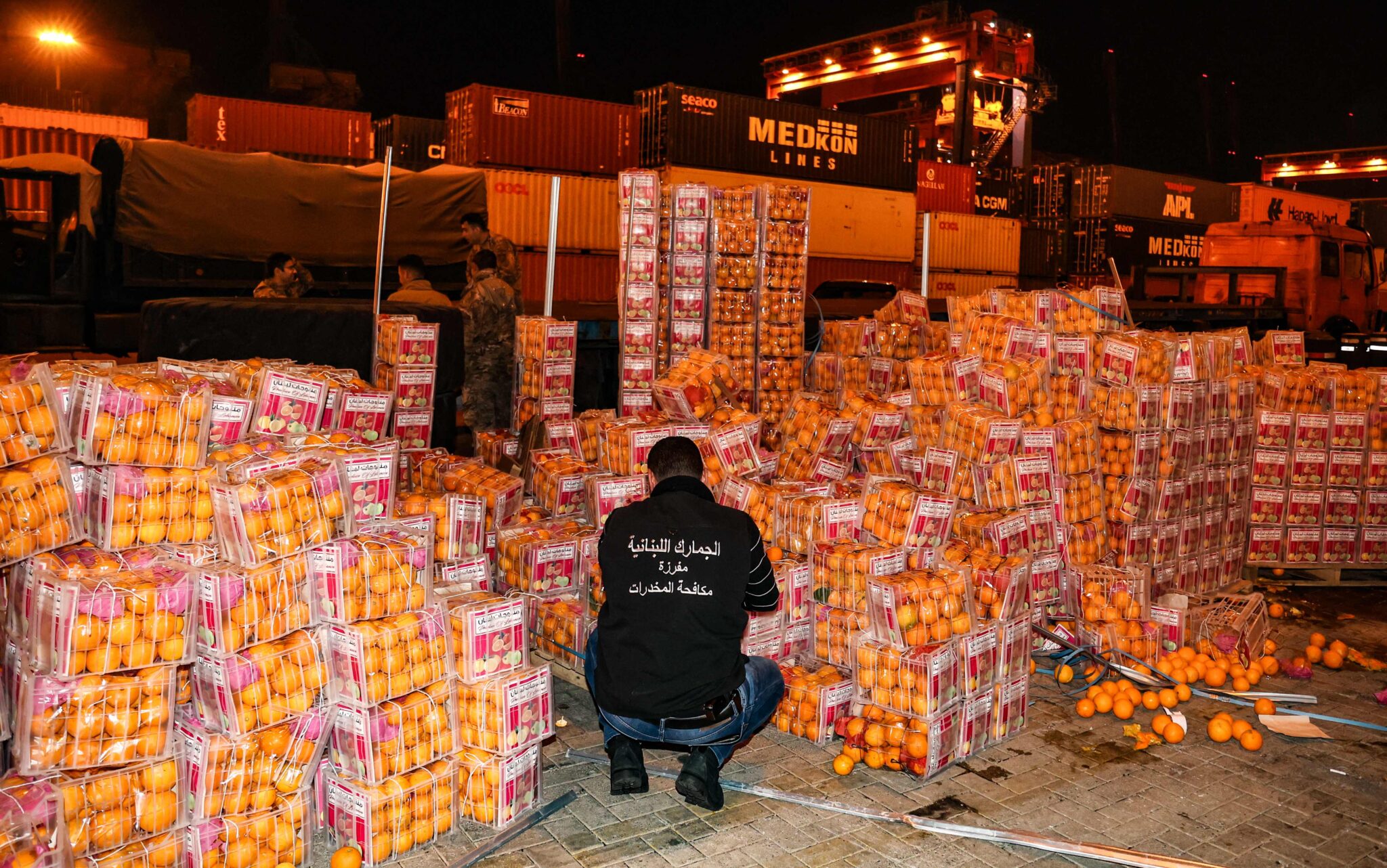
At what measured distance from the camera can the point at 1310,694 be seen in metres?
7.31

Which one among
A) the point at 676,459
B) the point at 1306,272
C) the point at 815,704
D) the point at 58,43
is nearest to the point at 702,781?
the point at 815,704

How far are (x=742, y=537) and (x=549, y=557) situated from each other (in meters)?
2.63

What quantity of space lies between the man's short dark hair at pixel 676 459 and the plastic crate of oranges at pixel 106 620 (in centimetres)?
226

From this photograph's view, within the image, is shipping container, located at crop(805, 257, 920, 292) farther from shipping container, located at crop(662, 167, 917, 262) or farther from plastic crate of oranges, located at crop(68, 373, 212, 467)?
plastic crate of oranges, located at crop(68, 373, 212, 467)

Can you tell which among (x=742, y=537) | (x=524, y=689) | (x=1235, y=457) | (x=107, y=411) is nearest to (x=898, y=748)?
(x=742, y=537)

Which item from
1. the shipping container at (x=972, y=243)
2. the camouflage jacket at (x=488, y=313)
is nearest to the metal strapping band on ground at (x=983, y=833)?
the camouflage jacket at (x=488, y=313)

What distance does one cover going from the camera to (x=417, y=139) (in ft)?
104

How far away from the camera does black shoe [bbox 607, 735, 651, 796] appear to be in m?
5.40

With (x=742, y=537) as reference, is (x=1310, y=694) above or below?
below

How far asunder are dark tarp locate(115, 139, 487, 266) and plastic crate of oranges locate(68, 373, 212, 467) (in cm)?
1029

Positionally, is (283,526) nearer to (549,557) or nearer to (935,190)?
(549,557)

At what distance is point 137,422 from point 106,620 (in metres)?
1.01

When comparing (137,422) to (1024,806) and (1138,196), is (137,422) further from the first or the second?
(1138,196)

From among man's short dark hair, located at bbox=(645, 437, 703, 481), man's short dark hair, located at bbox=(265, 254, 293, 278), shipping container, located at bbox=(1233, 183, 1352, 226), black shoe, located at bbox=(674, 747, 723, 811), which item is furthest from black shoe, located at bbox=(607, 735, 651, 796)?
shipping container, located at bbox=(1233, 183, 1352, 226)
